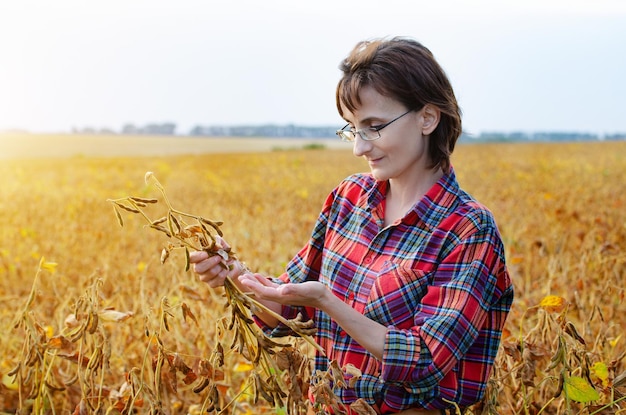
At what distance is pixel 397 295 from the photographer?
1.50 m

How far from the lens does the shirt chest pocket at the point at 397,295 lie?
150 cm

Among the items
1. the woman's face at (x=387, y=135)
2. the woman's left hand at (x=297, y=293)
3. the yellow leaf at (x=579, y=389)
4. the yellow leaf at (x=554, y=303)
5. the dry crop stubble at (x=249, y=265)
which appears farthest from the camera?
the dry crop stubble at (x=249, y=265)

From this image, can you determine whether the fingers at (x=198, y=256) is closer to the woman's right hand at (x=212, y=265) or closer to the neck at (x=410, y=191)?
the woman's right hand at (x=212, y=265)

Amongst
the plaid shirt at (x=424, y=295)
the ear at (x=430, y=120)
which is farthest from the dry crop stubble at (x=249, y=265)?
the ear at (x=430, y=120)

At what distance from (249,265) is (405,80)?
257cm

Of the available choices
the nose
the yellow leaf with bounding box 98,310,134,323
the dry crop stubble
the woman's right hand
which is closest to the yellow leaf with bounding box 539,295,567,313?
the dry crop stubble

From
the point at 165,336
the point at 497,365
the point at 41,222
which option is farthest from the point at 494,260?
the point at 41,222

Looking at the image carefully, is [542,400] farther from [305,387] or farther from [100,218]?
[100,218]

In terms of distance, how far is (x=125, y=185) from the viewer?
946 cm

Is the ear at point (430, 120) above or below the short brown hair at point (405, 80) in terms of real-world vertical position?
below

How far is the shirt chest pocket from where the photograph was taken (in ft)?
4.93

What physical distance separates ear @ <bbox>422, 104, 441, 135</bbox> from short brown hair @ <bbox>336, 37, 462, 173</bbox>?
0.01 m

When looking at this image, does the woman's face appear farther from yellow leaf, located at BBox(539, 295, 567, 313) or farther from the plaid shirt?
yellow leaf, located at BBox(539, 295, 567, 313)

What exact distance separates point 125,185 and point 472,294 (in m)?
8.49
